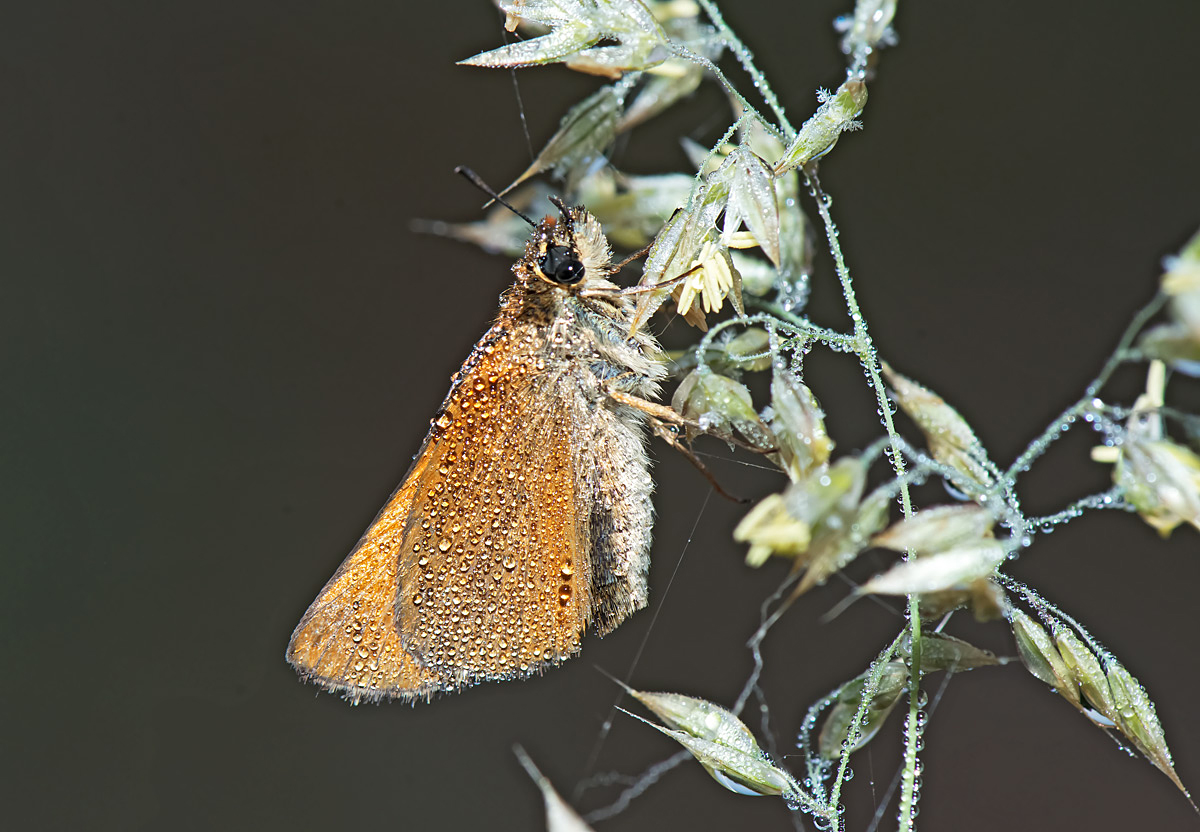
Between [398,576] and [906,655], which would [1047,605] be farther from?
[398,576]

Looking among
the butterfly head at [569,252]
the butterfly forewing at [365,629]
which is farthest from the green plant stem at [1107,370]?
the butterfly forewing at [365,629]

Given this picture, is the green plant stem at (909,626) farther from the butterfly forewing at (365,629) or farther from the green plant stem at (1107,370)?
the butterfly forewing at (365,629)

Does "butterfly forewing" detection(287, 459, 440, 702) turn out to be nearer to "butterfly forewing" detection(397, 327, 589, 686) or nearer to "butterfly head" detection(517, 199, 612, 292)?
"butterfly forewing" detection(397, 327, 589, 686)

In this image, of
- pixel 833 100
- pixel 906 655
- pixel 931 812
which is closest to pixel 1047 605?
pixel 906 655

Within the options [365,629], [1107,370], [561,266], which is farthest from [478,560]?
[1107,370]

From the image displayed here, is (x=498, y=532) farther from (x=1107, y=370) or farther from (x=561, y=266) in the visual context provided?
(x=1107, y=370)

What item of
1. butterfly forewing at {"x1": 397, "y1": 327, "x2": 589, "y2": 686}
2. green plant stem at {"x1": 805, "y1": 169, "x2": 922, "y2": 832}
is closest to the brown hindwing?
butterfly forewing at {"x1": 397, "y1": 327, "x2": 589, "y2": 686}
